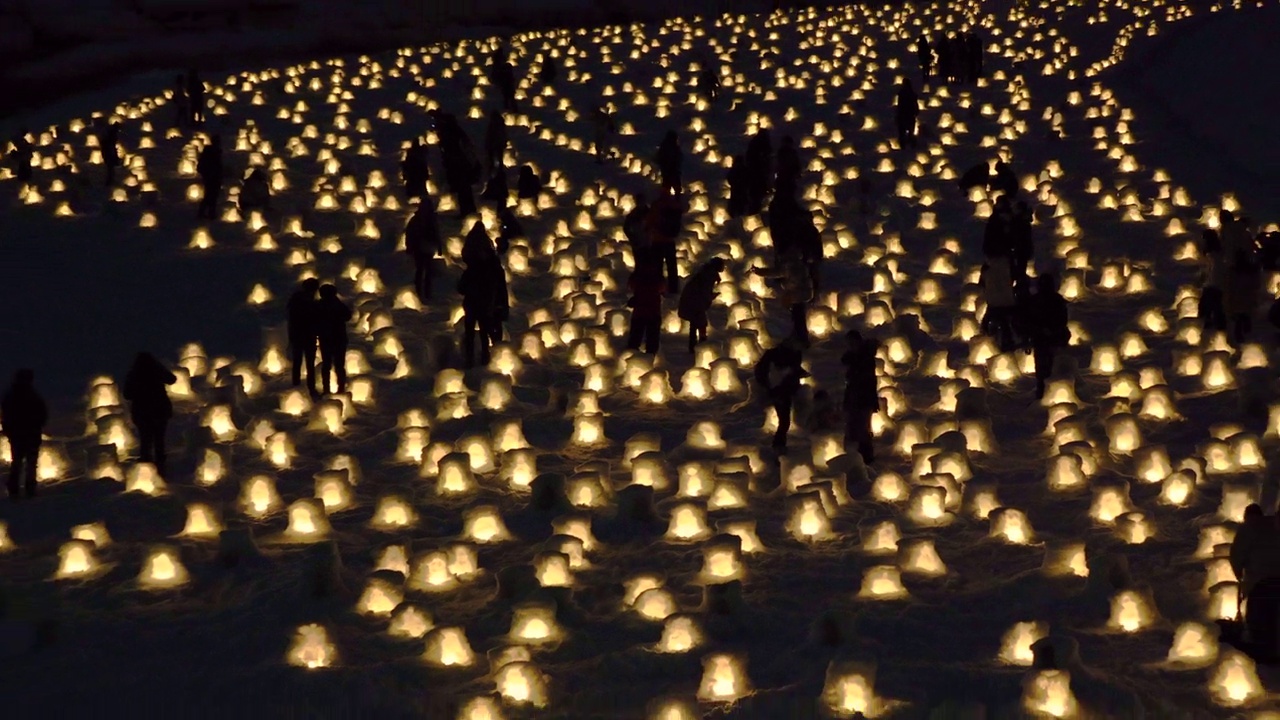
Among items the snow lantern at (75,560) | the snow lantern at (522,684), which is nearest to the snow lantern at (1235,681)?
the snow lantern at (522,684)

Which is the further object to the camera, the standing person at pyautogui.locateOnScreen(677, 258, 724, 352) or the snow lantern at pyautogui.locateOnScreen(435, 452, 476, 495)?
the standing person at pyautogui.locateOnScreen(677, 258, 724, 352)

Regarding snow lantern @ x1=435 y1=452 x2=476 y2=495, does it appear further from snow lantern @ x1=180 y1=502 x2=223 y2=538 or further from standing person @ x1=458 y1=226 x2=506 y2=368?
standing person @ x1=458 y1=226 x2=506 y2=368

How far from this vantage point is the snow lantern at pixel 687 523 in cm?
1437

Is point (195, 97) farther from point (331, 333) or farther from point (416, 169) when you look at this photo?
point (331, 333)

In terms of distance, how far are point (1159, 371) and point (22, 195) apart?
17.9m

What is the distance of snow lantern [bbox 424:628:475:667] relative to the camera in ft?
39.3

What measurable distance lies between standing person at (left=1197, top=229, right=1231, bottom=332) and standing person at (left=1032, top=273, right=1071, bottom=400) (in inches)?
91.3

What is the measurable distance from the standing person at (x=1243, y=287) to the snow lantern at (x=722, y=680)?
9.28m

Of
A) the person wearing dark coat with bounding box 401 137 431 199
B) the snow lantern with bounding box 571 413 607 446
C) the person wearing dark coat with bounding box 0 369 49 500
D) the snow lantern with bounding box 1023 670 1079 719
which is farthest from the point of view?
the person wearing dark coat with bounding box 401 137 431 199

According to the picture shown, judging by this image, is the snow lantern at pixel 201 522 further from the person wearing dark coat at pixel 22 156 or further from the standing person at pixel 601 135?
the standing person at pixel 601 135

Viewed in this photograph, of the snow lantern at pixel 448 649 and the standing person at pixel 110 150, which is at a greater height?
the standing person at pixel 110 150

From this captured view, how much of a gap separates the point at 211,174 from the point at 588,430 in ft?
35.9

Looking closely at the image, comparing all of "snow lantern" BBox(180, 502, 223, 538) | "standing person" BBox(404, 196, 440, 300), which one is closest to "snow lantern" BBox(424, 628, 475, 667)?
"snow lantern" BBox(180, 502, 223, 538)

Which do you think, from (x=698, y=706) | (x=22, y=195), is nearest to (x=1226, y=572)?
(x=698, y=706)
